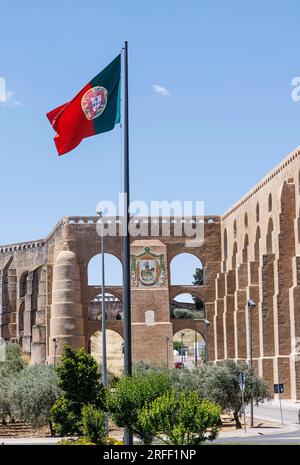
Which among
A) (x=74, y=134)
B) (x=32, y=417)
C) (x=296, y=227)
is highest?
(x=296, y=227)

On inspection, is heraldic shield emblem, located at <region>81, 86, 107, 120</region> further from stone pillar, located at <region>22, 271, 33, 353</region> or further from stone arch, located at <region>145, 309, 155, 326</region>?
stone pillar, located at <region>22, 271, 33, 353</region>

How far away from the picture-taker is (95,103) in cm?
1565

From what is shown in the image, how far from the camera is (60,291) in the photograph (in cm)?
6350

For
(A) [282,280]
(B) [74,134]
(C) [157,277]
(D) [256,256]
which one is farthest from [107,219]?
(B) [74,134]

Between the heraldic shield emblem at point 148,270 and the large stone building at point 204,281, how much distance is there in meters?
0.07

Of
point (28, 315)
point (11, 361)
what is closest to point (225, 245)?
point (11, 361)

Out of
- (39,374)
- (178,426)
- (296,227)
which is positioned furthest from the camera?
(296,227)

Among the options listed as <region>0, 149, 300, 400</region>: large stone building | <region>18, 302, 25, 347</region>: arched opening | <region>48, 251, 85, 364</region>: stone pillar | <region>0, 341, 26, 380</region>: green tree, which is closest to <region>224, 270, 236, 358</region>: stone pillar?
<region>0, 149, 300, 400</region>: large stone building

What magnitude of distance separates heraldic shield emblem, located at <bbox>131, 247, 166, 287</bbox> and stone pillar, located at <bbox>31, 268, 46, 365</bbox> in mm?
9808

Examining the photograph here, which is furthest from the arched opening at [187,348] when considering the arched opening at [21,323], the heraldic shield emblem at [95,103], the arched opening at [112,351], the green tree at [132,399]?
the heraldic shield emblem at [95,103]

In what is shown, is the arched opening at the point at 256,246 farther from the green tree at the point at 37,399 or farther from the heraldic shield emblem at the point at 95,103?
the heraldic shield emblem at the point at 95,103

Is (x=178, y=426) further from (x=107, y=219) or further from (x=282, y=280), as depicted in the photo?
(x=107, y=219)

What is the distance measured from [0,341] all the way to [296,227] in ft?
114

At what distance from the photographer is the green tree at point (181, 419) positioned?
13.6m
